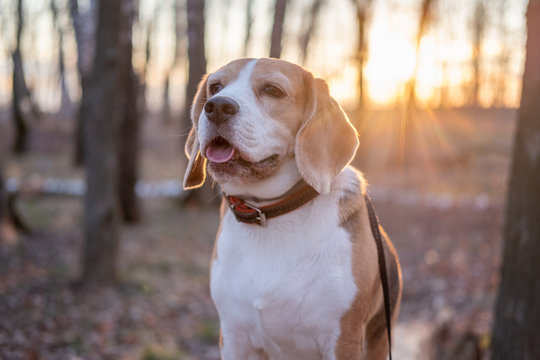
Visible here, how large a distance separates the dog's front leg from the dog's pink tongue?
1.00 meters

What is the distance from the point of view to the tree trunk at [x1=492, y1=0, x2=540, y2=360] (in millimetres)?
3338

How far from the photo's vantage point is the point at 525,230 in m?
3.41

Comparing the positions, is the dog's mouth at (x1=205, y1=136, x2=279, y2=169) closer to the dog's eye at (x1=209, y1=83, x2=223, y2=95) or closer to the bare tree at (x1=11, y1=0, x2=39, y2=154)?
the dog's eye at (x1=209, y1=83, x2=223, y2=95)

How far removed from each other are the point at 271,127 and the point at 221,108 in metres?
0.32

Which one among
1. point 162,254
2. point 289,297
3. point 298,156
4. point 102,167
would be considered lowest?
point 162,254

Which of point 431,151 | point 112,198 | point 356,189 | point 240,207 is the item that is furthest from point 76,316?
point 431,151

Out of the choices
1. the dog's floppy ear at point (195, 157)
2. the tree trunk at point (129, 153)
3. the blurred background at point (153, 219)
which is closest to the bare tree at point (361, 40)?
the blurred background at point (153, 219)

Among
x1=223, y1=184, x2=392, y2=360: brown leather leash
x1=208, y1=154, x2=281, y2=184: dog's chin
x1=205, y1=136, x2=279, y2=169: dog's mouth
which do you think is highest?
x1=205, y1=136, x2=279, y2=169: dog's mouth

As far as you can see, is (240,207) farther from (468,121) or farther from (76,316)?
(468,121)

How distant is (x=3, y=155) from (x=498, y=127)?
85.5ft

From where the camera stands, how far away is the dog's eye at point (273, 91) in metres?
2.83

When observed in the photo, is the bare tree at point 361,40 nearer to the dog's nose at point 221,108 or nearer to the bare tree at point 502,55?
the bare tree at point 502,55

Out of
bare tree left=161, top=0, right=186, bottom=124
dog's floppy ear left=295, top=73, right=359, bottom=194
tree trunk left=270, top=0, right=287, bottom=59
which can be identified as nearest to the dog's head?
dog's floppy ear left=295, top=73, right=359, bottom=194

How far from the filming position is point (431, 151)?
22328mm
